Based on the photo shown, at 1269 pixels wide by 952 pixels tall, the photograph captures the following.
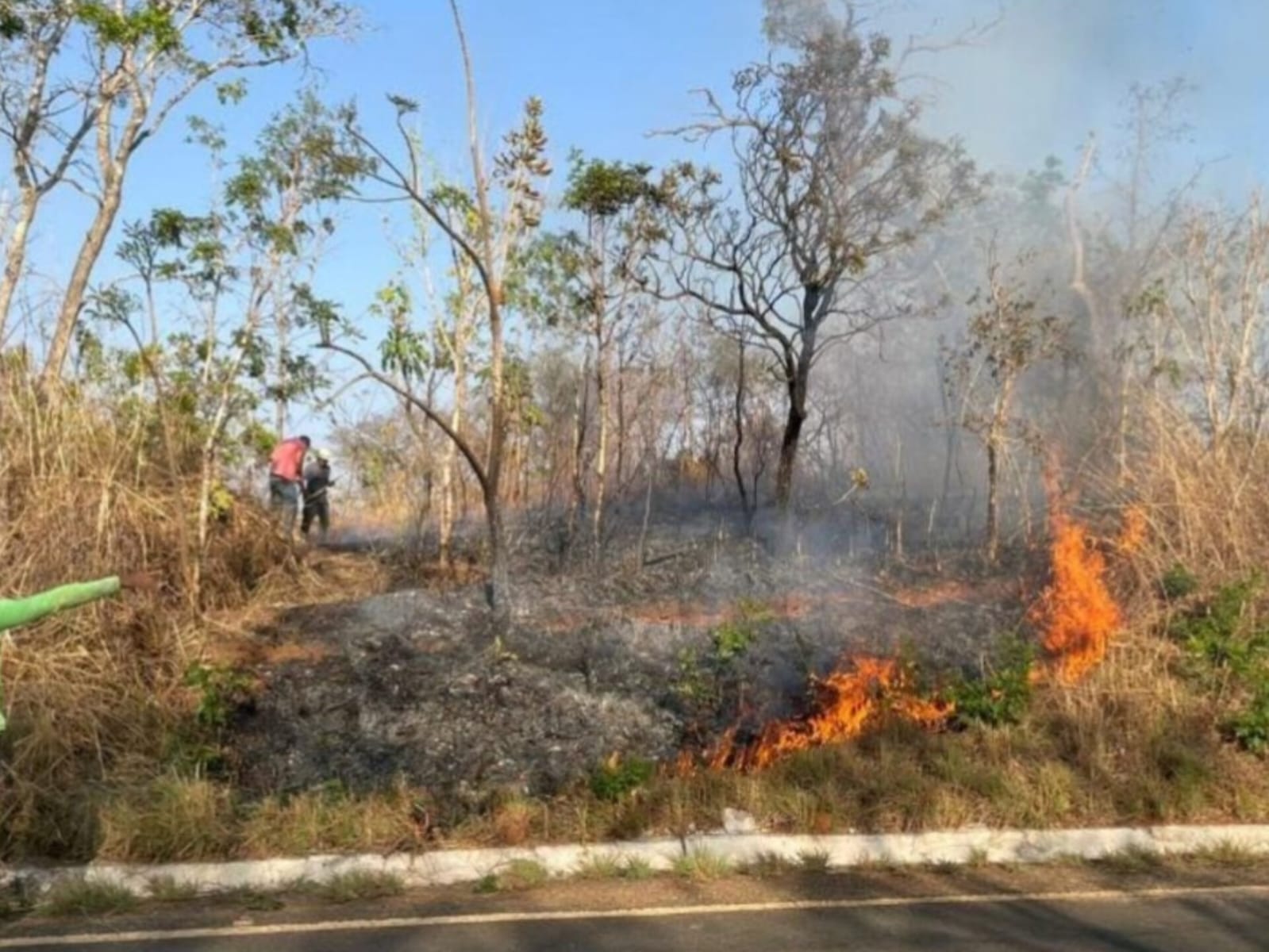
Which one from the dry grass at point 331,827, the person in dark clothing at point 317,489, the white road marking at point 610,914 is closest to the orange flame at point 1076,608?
the white road marking at point 610,914

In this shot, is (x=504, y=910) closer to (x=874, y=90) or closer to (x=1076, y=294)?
(x=874, y=90)

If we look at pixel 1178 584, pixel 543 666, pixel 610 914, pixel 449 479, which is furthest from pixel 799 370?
pixel 610 914

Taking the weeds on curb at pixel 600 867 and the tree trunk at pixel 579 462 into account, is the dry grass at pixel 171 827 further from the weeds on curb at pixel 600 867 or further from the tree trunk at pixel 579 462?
the tree trunk at pixel 579 462

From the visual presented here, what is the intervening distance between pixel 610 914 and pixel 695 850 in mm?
986

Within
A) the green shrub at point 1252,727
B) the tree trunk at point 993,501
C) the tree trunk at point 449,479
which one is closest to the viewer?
the green shrub at point 1252,727

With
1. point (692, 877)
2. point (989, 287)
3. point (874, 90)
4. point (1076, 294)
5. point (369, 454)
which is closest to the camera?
point (692, 877)

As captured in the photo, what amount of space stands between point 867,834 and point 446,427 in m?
4.84

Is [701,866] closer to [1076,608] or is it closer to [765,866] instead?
[765,866]

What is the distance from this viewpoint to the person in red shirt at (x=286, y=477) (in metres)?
15.2

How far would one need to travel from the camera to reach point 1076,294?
16.8 m

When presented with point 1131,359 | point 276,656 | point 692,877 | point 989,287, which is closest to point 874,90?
point 989,287

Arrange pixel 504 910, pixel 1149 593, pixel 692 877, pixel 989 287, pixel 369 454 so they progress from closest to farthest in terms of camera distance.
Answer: pixel 504 910
pixel 692 877
pixel 1149 593
pixel 989 287
pixel 369 454

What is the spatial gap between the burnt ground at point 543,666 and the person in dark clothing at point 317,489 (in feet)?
15.9

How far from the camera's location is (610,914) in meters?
6.88
